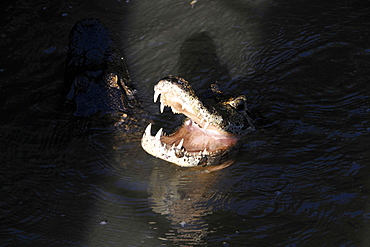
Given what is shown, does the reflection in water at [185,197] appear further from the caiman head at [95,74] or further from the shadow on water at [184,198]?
the caiman head at [95,74]

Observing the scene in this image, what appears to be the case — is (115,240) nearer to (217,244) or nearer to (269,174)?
(217,244)

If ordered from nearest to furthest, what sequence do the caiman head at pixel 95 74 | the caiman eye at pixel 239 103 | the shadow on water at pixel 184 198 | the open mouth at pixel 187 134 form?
the shadow on water at pixel 184 198 < the open mouth at pixel 187 134 < the caiman eye at pixel 239 103 < the caiman head at pixel 95 74

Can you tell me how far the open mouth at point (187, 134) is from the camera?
4.22 meters

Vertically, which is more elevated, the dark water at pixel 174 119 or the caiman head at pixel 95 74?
the caiman head at pixel 95 74

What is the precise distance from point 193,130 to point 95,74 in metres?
1.73

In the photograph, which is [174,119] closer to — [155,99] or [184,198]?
[155,99]

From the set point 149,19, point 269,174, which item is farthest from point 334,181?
point 149,19

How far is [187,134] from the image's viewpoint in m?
4.60

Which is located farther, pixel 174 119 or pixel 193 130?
pixel 174 119

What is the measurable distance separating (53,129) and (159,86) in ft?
5.43

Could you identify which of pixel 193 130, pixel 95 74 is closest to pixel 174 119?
pixel 193 130

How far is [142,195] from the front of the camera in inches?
168

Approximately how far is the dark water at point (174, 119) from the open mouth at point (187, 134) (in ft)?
0.94

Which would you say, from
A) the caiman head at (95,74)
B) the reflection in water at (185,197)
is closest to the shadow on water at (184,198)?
the reflection in water at (185,197)
